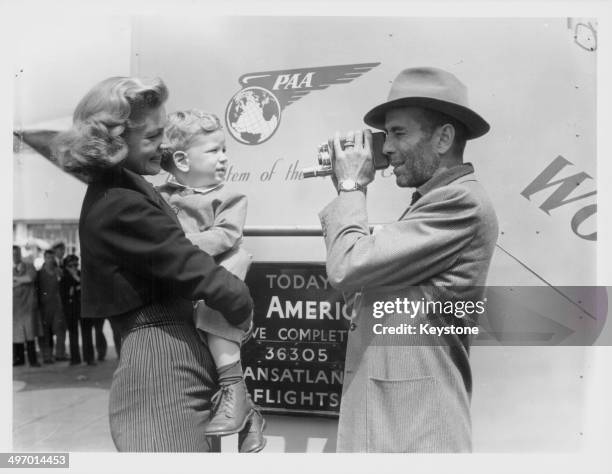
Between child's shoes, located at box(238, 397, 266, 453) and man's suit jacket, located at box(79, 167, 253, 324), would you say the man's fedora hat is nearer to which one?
man's suit jacket, located at box(79, 167, 253, 324)

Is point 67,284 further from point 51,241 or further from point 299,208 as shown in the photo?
point 299,208

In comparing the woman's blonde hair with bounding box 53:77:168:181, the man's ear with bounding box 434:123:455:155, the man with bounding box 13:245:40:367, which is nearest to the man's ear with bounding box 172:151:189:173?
the woman's blonde hair with bounding box 53:77:168:181

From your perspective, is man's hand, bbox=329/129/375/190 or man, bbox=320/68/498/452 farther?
man's hand, bbox=329/129/375/190

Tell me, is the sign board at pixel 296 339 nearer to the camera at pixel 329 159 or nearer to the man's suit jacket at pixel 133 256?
the camera at pixel 329 159

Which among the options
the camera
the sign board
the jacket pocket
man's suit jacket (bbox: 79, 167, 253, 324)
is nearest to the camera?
man's suit jacket (bbox: 79, 167, 253, 324)

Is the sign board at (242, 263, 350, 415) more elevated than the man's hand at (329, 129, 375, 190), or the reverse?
the man's hand at (329, 129, 375, 190)

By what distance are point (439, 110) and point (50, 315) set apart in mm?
1635

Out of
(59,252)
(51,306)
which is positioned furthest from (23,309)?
(59,252)

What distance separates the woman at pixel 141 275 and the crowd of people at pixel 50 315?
1.44 feet

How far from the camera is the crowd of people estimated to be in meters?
2.08

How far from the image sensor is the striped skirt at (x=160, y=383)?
1.66 m

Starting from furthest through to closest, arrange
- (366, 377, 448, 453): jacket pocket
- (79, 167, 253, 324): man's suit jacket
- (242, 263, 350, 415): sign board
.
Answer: (242, 263, 350, 415): sign board, (366, 377, 448, 453): jacket pocket, (79, 167, 253, 324): man's suit jacket

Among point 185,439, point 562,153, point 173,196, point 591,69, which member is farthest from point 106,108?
point 591,69

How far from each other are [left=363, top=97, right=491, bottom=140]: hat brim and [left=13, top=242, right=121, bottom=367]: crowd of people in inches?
47.4
